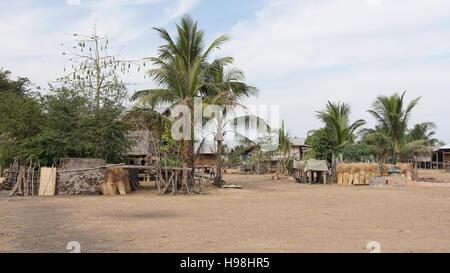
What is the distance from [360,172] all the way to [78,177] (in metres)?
14.4

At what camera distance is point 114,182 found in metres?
14.4

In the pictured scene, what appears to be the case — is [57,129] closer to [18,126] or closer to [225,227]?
[18,126]

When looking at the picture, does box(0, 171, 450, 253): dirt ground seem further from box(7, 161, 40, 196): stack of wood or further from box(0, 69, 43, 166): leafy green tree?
box(0, 69, 43, 166): leafy green tree

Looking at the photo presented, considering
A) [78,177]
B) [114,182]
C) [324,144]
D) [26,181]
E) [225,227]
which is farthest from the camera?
[324,144]

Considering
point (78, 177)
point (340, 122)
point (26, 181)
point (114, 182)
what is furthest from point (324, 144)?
point (26, 181)

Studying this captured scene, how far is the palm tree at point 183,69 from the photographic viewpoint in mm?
15375

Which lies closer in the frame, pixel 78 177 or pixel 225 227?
pixel 225 227

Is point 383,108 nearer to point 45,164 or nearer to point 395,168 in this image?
point 395,168

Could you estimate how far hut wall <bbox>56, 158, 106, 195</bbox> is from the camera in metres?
13.6

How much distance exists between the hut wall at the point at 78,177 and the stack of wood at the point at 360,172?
13.0m

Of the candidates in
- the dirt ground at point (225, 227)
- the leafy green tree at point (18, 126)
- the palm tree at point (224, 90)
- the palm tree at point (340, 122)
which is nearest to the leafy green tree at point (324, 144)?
the palm tree at point (340, 122)

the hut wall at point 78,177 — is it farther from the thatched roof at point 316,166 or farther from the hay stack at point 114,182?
the thatched roof at point 316,166

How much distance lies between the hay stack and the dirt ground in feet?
12.3
